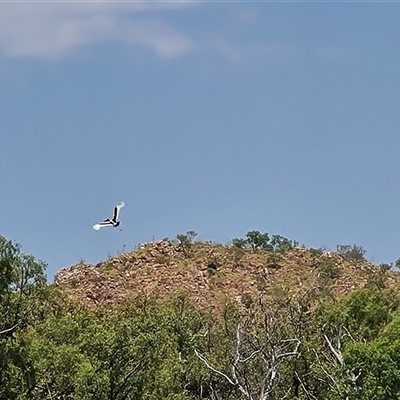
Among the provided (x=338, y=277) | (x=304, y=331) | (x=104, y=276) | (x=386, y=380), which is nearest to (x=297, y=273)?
(x=338, y=277)

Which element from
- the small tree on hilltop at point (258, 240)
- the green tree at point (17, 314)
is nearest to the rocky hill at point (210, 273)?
the small tree on hilltop at point (258, 240)

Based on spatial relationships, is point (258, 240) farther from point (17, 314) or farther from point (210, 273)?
point (17, 314)

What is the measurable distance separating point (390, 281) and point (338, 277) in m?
5.41

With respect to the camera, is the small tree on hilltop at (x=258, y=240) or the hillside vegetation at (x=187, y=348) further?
the small tree on hilltop at (x=258, y=240)

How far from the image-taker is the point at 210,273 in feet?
298

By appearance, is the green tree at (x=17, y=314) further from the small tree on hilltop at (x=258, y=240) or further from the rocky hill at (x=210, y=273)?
the small tree on hilltop at (x=258, y=240)

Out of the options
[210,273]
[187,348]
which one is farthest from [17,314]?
[210,273]

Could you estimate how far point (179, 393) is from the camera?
40.0 m

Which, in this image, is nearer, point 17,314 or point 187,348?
point 17,314

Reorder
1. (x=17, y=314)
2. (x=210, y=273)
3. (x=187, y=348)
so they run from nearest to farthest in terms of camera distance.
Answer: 1. (x=17, y=314)
2. (x=187, y=348)
3. (x=210, y=273)

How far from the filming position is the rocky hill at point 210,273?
3290 inches

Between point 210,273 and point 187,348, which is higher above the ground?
point 210,273

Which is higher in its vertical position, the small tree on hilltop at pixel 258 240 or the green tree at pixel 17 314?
the small tree on hilltop at pixel 258 240

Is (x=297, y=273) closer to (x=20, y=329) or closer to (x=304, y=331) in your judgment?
(x=304, y=331)
